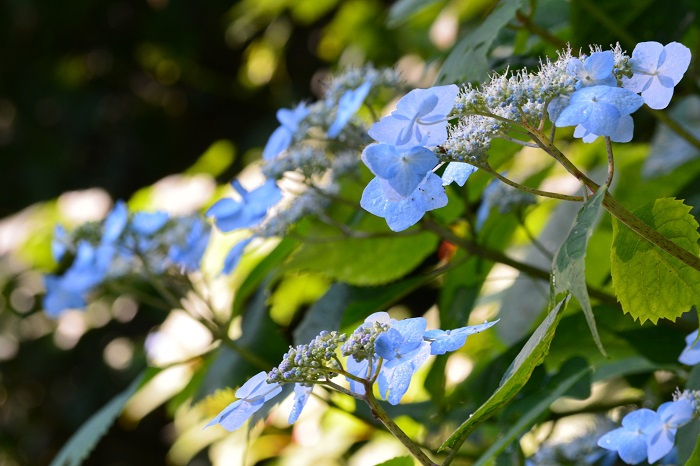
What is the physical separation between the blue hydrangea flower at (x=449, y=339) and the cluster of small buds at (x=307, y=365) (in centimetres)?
5

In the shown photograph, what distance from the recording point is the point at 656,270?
506 mm

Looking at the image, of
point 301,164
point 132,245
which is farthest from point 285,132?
point 132,245

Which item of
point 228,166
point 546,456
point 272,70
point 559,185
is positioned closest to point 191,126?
point 272,70

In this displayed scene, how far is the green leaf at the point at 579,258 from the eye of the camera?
41 centimetres

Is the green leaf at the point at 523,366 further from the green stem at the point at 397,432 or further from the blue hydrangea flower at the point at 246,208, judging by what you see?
the blue hydrangea flower at the point at 246,208

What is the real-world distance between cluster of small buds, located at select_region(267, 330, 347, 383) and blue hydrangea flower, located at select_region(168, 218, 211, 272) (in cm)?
53

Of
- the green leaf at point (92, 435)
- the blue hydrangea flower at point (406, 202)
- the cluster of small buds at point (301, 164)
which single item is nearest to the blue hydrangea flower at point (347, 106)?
the cluster of small buds at point (301, 164)

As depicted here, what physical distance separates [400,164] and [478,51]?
0.31 meters

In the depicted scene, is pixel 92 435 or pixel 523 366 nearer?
pixel 523 366

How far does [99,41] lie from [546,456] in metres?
2.68

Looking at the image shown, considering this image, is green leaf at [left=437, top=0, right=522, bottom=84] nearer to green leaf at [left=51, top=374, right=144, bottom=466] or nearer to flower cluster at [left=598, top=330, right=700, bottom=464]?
flower cluster at [left=598, top=330, right=700, bottom=464]

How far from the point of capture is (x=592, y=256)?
3.22 feet

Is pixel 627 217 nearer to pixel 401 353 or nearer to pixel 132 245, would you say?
pixel 401 353

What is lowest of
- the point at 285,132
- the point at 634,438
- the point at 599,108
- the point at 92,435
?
the point at 92,435
